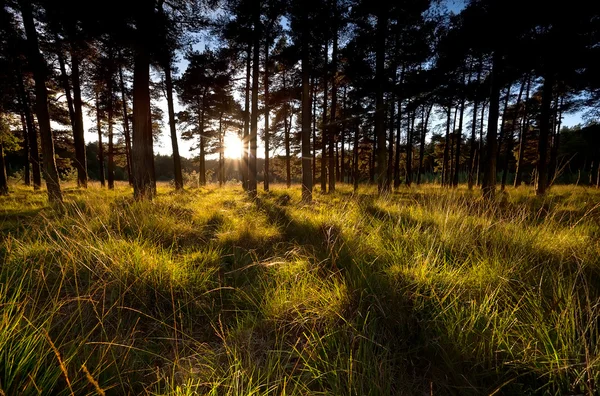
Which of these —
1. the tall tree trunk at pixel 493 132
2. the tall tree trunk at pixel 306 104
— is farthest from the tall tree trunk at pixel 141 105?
the tall tree trunk at pixel 493 132

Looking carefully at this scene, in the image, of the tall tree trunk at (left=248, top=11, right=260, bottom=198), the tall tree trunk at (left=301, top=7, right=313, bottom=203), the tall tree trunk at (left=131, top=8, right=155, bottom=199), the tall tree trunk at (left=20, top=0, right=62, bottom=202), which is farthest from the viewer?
the tall tree trunk at (left=248, top=11, right=260, bottom=198)

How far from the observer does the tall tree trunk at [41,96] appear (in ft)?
20.0

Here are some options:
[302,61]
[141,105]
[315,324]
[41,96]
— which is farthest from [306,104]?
[315,324]

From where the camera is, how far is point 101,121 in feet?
52.6

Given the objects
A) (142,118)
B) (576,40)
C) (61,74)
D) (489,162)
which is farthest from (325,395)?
(61,74)

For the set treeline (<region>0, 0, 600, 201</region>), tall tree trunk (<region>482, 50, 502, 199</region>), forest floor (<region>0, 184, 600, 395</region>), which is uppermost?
treeline (<region>0, 0, 600, 201</region>)

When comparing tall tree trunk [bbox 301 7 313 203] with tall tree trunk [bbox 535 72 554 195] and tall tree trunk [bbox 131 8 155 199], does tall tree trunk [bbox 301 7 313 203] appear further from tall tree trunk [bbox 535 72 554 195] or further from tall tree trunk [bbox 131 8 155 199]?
tall tree trunk [bbox 535 72 554 195]

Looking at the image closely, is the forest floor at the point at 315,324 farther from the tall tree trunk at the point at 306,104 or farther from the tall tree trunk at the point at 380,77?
the tall tree trunk at the point at 380,77

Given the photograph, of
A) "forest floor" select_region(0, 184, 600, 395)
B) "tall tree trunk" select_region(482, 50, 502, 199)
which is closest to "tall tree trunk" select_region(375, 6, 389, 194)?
"tall tree trunk" select_region(482, 50, 502, 199)

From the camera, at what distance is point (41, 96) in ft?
21.5

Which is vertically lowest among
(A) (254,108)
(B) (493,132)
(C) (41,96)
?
(B) (493,132)

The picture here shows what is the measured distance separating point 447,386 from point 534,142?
1275 inches

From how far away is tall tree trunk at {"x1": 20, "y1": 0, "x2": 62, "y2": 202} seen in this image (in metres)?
6.10

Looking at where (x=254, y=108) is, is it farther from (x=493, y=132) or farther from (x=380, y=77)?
(x=493, y=132)
